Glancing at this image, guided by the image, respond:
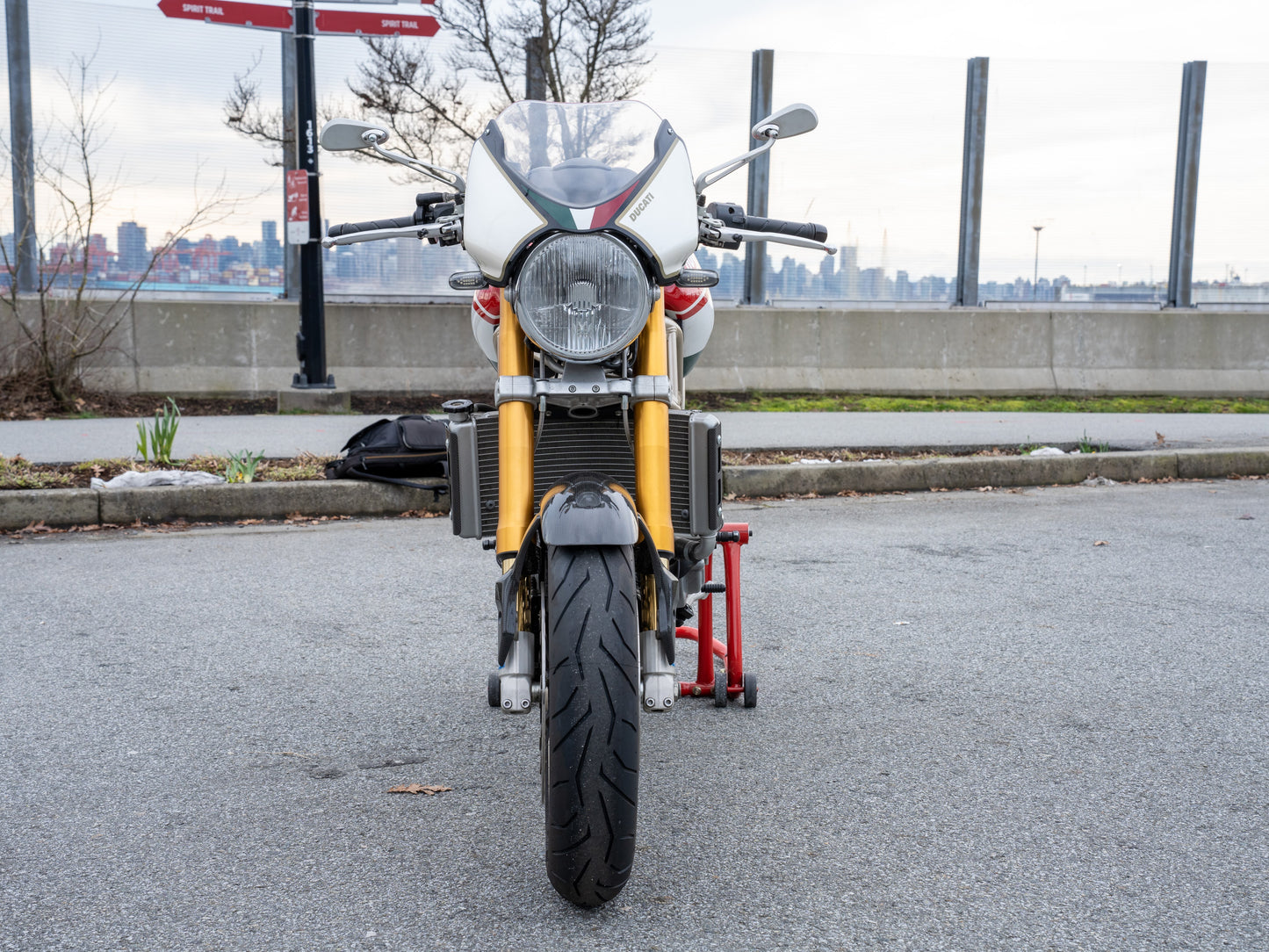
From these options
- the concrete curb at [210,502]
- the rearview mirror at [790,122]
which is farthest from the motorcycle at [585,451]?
the concrete curb at [210,502]

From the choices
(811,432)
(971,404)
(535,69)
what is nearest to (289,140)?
(535,69)

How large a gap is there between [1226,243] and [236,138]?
12021mm

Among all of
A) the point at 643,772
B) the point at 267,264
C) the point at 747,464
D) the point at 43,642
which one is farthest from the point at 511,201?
the point at 267,264

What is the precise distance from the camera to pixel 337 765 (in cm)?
336

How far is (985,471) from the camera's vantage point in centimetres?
866

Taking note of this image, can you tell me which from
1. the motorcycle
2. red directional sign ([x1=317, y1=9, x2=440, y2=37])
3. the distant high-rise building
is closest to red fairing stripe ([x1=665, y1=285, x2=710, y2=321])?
the motorcycle

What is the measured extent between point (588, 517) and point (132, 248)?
1168cm

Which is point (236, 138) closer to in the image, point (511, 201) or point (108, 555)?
point (108, 555)

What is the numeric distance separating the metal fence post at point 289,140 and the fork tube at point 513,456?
11016mm

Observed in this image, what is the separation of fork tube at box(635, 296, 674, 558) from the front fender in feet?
0.47

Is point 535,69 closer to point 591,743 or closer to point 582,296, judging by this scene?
point 582,296

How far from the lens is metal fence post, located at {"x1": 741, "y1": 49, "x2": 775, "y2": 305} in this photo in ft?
46.0

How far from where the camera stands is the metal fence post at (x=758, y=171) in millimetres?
14031

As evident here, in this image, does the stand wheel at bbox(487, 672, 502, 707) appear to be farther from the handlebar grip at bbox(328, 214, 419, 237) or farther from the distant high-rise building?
the distant high-rise building
